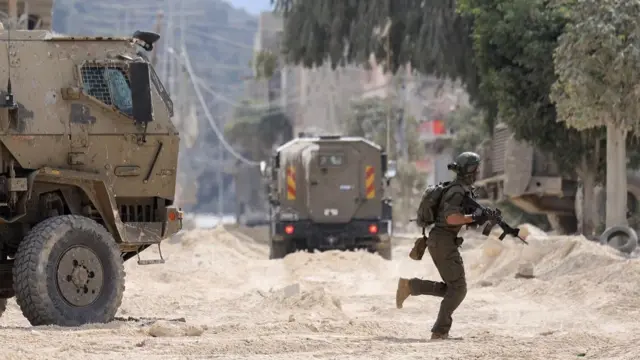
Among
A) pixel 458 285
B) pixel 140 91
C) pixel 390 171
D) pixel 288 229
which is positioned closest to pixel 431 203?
pixel 458 285

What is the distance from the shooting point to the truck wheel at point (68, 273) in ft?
41.9

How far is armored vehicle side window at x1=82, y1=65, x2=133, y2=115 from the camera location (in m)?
13.9

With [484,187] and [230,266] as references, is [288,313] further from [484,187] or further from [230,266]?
[484,187]

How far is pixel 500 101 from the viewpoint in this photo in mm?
30719

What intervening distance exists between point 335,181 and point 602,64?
232 inches

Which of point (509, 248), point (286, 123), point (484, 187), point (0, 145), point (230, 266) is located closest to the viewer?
point (0, 145)

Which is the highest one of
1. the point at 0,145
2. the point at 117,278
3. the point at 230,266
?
the point at 0,145

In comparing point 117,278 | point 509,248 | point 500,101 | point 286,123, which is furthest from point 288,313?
point 286,123

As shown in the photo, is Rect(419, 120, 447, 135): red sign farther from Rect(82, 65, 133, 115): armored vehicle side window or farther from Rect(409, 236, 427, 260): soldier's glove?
Rect(409, 236, 427, 260): soldier's glove

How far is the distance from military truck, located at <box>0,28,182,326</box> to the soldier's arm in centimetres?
332

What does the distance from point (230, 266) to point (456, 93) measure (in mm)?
48255

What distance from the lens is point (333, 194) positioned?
27953mm

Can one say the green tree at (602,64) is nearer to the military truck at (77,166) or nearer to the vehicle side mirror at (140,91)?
the military truck at (77,166)

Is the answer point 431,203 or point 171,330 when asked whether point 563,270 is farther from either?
point 171,330
